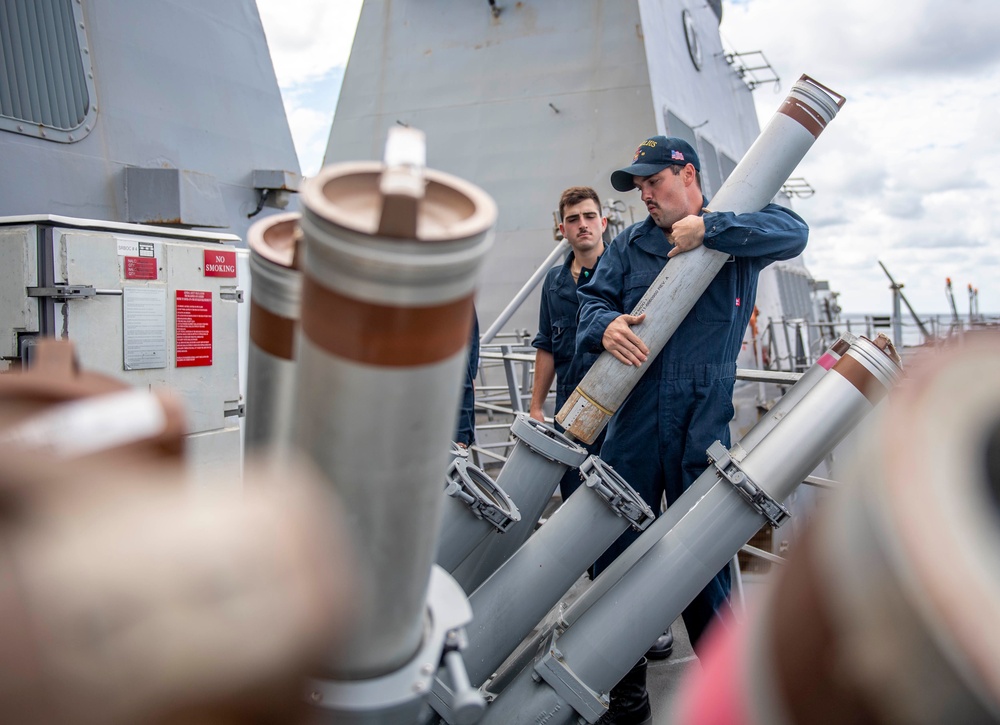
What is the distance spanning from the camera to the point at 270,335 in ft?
2.88

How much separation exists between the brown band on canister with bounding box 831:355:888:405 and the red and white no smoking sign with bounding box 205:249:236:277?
232 cm

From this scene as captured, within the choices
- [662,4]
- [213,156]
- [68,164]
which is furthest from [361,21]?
[68,164]

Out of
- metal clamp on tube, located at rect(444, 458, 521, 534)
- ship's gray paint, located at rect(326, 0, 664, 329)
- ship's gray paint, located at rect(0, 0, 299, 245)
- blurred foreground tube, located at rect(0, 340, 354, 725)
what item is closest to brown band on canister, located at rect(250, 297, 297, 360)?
blurred foreground tube, located at rect(0, 340, 354, 725)

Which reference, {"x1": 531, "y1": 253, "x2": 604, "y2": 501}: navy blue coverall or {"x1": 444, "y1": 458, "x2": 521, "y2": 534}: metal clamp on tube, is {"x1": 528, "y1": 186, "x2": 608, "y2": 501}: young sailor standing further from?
{"x1": 444, "y1": 458, "x2": 521, "y2": 534}: metal clamp on tube

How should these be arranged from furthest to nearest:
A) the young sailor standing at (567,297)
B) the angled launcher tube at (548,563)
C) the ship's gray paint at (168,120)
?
the ship's gray paint at (168,120)
the young sailor standing at (567,297)
the angled launcher tube at (548,563)

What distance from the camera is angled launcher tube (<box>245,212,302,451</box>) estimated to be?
0.85 meters

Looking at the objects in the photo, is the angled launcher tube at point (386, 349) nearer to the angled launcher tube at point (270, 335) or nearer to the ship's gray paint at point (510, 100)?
the angled launcher tube at point (270, 335)

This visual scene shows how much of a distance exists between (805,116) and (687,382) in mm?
757

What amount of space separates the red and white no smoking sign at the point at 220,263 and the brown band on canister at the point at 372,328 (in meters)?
2.53

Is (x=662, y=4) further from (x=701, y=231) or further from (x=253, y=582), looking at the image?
(x=253, y=582)

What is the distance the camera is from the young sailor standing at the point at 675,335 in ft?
6.57

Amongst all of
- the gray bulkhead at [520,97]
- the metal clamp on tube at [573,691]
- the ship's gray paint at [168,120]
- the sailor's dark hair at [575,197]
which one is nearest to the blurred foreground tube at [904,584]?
the metal clamp on tube at [573,691]

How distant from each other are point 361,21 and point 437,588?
315 inches

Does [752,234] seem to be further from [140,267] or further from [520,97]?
[520,97]
